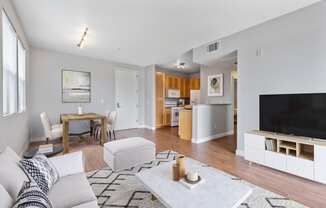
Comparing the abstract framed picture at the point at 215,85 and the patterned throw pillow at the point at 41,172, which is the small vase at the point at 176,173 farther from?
the abstract framed picture at the point at 215,85

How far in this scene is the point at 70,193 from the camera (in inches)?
52.2

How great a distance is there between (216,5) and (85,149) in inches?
150

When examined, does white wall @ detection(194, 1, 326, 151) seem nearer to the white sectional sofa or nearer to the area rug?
the area rug

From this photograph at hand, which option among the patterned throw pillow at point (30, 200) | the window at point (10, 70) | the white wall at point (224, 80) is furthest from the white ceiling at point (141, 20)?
the patterned throw pillow at point (30, 200)

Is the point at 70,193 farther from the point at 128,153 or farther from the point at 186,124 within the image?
the point at 186,124

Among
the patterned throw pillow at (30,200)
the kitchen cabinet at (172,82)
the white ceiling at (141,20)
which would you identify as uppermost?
the white ceiling at (141,20)

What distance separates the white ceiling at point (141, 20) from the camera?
7.75 ft

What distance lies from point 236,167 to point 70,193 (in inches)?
98.2

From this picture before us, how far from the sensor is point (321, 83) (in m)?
2.37

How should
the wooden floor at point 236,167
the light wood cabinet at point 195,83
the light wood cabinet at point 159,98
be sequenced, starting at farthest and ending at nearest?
the light wood cabinet at point 195,83
the light wood cabinet at point 159,98
the wooden floor at point 236,167

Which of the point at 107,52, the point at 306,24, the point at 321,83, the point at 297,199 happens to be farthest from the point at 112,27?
the point at 297,199

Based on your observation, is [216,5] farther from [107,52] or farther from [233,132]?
[233,132]

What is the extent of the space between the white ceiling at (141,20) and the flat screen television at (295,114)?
4.55 feet

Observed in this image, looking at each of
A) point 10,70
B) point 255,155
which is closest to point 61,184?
point 10,70
